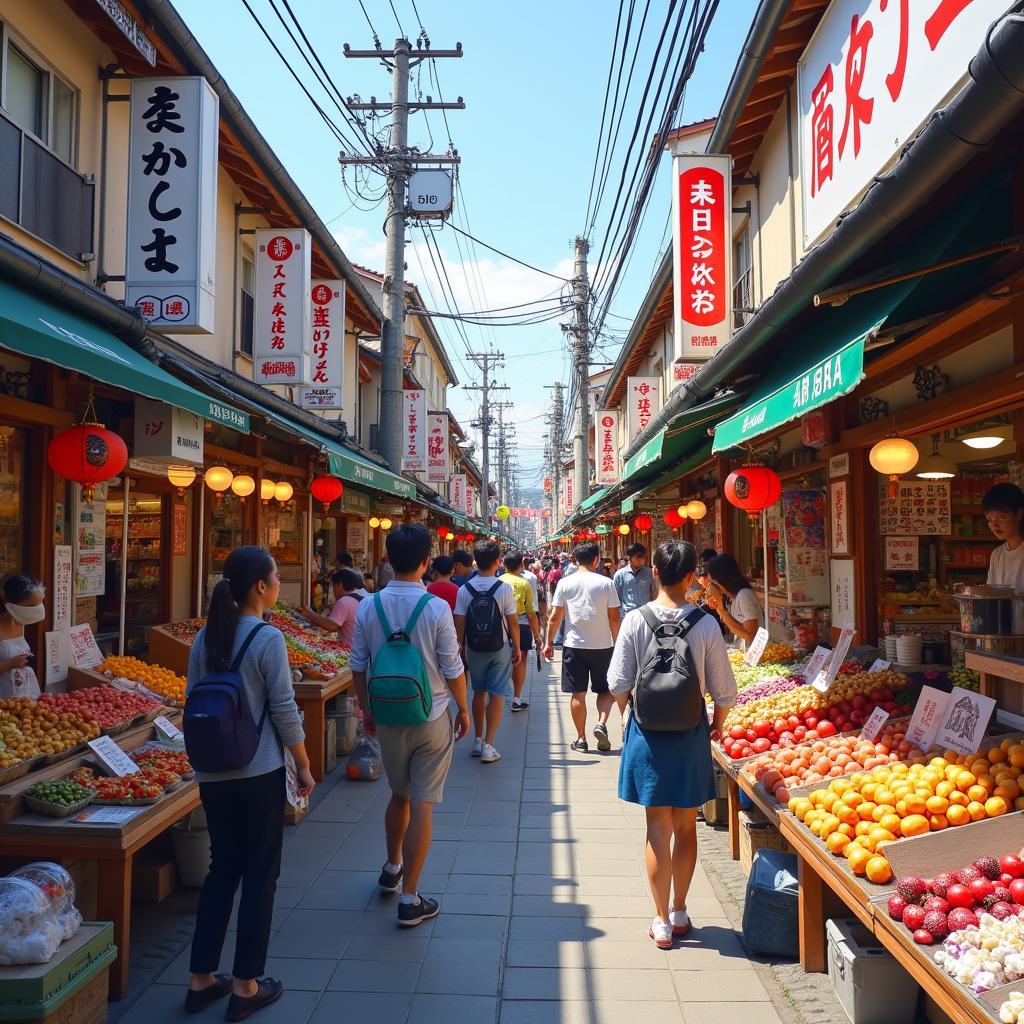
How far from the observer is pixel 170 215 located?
300 inches

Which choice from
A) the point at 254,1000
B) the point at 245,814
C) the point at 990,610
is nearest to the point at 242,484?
the point at 245,814

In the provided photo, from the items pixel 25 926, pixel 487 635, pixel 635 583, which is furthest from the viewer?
pixel 635 583

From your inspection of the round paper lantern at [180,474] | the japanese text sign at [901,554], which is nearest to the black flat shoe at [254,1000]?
the round paper lantern at [180,474]

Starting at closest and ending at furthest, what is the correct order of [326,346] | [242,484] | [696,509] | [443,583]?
[443,583]
[242,484]
[696,509]
[326,346]

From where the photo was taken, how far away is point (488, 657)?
8.55 meters

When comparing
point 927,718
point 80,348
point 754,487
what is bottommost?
point 927,718

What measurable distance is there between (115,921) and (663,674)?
3.05m

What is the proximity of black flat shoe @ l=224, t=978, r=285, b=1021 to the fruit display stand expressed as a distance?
2.12 feet

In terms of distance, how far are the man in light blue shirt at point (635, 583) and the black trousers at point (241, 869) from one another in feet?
29.6

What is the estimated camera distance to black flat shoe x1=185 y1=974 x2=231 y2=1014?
4.01 meters

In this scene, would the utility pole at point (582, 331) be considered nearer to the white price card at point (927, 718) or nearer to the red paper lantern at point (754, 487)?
the red paper lantern at point (754, 487)

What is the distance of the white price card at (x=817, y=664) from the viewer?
690 cm

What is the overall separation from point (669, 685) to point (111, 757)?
11.5ft

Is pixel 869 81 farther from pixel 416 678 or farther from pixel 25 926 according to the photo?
pixel 25 926
